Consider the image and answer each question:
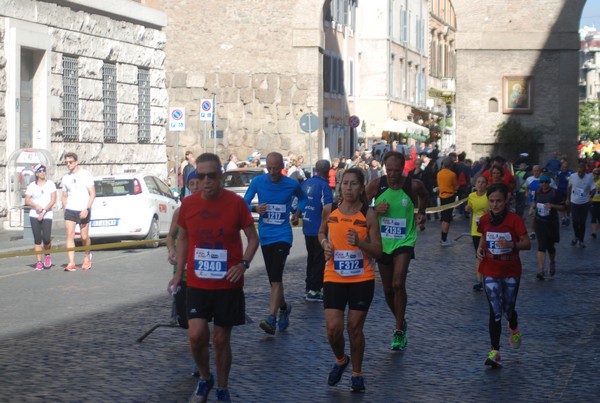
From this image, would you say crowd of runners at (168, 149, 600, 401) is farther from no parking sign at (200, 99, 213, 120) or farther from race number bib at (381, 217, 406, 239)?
no parking sign at (200, 99, 213, 120)

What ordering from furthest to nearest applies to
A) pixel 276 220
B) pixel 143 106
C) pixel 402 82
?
pixel 402 82, pixel 143 106, pixel 276 220

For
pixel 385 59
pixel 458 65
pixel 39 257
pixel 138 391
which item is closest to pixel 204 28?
pixel 458 65

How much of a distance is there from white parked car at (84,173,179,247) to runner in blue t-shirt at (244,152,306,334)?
10.6 meters

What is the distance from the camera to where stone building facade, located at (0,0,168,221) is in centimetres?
2645

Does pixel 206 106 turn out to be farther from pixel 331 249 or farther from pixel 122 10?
pixel 331 249

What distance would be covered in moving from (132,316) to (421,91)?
68.0 m

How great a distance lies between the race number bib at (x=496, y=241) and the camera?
10.5 m

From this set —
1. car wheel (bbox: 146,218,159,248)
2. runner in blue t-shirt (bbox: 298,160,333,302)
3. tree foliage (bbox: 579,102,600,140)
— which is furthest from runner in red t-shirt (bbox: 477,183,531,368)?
tree foliage (bbox: 579,102,600,140)

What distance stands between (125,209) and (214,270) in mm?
15057

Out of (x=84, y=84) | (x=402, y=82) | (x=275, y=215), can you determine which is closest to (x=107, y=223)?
(x=84, y=84)

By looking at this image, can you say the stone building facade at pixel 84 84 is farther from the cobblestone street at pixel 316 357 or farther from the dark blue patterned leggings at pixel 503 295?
the dark blue patterned leggings at pixel 503 295

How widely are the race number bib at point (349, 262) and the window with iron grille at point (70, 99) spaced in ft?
67.8

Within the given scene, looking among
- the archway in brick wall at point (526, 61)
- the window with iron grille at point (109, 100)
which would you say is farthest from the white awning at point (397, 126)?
the window with iron grille at point (109, 100)

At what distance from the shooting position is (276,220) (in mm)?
12609
